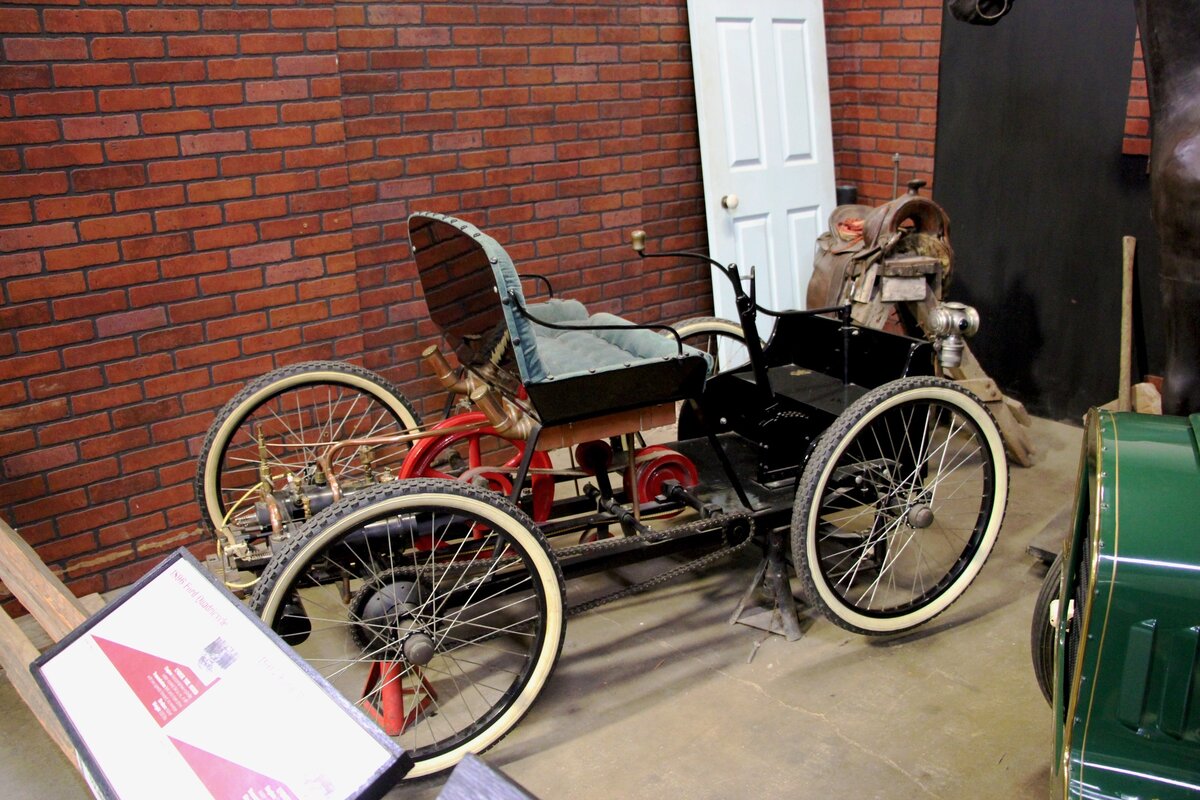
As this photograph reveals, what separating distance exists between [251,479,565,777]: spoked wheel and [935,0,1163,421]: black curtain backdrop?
2688mm

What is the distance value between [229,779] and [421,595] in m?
1.26

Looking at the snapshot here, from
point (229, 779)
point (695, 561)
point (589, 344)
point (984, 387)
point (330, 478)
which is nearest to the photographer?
point (229, 779)

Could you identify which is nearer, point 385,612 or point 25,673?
point 25,673

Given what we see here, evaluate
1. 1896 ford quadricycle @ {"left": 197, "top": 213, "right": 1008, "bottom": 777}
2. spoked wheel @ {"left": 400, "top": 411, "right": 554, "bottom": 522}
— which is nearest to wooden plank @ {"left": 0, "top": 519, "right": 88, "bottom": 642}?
1896 ford quadricycle @ {"left": 197, "top": 213, "right": 1008, "bottom": 777}

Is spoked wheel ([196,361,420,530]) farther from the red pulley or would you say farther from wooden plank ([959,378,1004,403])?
wooden plank ([959,378,1004,403])

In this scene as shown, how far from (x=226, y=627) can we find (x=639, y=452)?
1793mm

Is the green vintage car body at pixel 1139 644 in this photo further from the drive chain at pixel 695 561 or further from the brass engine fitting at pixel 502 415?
the brass engine fitting at pixel 502 415

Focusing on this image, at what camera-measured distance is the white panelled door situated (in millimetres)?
4652

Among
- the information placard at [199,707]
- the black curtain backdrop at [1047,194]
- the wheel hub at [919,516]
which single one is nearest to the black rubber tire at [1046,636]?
the wheel hub at [919,516]

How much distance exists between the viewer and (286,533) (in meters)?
2.52

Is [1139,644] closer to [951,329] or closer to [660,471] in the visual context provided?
[660,471]

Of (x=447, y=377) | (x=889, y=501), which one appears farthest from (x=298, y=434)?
(x=889, y=501)

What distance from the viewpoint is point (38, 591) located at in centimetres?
219

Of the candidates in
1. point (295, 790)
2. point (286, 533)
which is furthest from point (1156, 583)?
point (286, 533)
